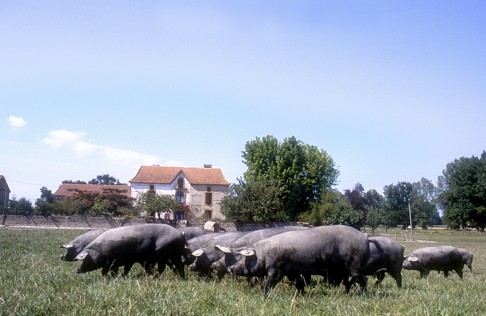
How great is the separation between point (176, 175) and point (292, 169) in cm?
2222

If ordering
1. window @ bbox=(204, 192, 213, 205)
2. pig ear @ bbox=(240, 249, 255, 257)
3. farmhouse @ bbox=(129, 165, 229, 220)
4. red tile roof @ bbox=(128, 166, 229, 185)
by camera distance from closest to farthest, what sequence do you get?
pig ear @ bbox=(240, 249, 255, 257) → farmhouse @ bbox=(129, 165, 229, 220) → window @ bbox=(204, 192, 213, 205) → red tile roof @ bbox=(128, 166, 229, 185)

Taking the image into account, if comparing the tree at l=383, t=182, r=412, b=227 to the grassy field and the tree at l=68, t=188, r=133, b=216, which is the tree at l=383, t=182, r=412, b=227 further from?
the grassy field

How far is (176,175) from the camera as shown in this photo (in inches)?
2852

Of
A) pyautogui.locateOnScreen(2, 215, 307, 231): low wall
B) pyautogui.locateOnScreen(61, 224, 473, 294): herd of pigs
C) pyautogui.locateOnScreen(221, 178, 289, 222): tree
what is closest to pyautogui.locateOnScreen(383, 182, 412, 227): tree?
pyautogui.locateOnScreen(221, 178, 289, 222): tree

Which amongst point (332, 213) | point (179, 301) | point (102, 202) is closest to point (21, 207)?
point (102, 202)

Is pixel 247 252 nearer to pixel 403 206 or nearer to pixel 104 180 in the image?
pixel 403 206

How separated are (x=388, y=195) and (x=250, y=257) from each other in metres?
100

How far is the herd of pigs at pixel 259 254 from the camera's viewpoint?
9.53 metres

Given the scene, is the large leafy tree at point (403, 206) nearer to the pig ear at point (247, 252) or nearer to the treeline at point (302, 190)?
the treeline at point (302, 190)

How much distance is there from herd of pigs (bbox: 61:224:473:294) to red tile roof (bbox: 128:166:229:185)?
58189 mm

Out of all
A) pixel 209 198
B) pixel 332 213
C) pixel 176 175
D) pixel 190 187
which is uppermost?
pixel 176 175

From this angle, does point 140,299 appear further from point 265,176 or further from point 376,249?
point 265,176

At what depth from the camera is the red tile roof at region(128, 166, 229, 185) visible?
72.3 m

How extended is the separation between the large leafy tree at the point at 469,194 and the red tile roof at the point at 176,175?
36.3 metres
